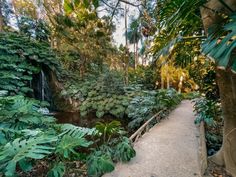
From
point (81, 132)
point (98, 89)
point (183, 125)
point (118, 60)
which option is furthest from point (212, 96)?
point (118, 60)

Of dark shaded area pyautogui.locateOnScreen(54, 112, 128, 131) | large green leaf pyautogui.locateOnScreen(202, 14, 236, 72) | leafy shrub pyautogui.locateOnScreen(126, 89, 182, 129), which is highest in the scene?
large green leaf pyautogui.locateOnScreen(202, 14, 236, 72)

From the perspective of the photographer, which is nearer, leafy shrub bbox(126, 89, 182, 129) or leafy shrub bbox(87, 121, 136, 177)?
leafy shrub bbox(87, 121, 136, 177)

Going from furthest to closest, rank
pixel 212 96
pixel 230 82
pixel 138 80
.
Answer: pixel 138 80 → pixel 212 96 → pixel 230 82

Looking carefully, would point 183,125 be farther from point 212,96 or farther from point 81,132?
point 81,132

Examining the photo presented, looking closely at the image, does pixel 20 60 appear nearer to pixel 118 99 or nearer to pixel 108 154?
pixel 118 99

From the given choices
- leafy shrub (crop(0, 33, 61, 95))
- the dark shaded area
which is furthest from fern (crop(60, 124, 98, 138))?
the dark shaded area

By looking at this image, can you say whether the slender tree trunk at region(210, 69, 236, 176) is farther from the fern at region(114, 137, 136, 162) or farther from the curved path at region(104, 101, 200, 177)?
the fern at region(114, 137, 136, 162)

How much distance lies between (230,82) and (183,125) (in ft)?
11.3

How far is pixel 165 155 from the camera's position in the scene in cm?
354

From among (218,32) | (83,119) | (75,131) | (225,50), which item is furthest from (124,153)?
(83,119)

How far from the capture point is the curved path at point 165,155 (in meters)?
2.93

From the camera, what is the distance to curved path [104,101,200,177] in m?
2.93

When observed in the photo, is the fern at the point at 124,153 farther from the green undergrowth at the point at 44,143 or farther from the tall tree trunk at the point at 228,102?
the tall tree trunk at the point at 228,102

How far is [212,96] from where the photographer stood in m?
4.01
